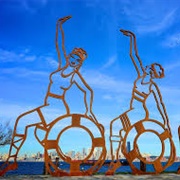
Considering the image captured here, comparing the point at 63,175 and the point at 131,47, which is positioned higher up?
the point at 131,47

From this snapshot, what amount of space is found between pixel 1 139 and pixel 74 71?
13.9 meters

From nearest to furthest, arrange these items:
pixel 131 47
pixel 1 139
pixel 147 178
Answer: pixel 147 178, pixel 131 47, pixel 1 139

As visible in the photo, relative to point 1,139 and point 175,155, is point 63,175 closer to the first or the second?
point 175,155

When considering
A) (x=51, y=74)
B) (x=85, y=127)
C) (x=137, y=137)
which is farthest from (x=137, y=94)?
(x=51, y=74)

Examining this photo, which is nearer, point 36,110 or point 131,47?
point 36,110

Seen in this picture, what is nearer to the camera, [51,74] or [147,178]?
[147,178]

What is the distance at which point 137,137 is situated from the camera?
1062 cm

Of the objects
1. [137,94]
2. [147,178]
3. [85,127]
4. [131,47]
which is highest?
[131,47]

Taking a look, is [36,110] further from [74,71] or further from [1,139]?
[1,139]

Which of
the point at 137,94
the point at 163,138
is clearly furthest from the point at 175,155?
the point at 137,94

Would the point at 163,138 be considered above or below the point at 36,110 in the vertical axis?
below

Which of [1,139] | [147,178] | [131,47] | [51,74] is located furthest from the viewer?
[1,139]

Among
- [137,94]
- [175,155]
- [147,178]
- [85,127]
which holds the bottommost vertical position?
[147,178]

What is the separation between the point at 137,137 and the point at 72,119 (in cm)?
227
